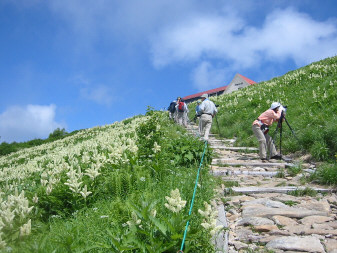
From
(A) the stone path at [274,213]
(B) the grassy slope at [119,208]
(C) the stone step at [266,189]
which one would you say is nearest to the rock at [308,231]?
(A) the stone path at [274,213]

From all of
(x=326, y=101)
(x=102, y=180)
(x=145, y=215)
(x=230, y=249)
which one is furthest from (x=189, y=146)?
(x=326, y=101)

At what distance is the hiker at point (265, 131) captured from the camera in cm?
981

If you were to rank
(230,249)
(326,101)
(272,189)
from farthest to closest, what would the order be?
(326,101) < (272,189) < (230,249)

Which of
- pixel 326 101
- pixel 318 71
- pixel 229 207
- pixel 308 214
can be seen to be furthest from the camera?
pixel 318 71

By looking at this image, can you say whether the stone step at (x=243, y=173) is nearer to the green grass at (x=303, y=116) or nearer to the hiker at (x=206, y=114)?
the green grass at (x=303, y=116)

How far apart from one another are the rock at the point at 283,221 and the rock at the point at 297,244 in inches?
23.8

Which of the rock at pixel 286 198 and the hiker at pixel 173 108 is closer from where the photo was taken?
the rock at pixel 286 198

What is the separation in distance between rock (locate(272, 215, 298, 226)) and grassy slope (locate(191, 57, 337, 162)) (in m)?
4.47

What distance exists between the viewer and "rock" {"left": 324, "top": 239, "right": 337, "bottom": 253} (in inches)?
142

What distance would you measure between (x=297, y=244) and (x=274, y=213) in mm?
1102

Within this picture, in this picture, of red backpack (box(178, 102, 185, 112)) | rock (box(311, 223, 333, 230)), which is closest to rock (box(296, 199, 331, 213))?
rock (box(311, 223, 333, 230))

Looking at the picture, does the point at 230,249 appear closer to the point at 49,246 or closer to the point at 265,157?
the point at 49,246

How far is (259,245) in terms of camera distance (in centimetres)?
393

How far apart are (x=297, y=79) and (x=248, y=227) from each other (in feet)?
52.8
